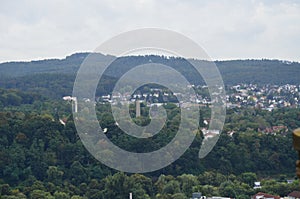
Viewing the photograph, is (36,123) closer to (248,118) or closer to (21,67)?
(248,118)

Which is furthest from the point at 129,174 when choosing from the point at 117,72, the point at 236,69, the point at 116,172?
the point at 236,69

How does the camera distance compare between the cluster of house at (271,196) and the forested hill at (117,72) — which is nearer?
the cluster of house at (271,196)

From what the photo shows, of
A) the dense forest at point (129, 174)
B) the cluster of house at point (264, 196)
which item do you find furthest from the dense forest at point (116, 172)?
the cluster of house at point (264, 196)

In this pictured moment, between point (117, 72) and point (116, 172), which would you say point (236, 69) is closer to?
point (117, 72)

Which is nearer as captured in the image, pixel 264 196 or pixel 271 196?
pixel 271 196

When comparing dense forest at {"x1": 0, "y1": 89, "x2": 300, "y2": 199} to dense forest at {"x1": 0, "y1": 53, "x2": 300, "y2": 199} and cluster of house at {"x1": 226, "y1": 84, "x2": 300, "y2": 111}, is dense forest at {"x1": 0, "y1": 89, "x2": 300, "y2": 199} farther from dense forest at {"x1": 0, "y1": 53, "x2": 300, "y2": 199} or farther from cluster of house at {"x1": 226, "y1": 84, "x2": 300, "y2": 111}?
cluster of house at {"x1": 226, "y1": 84, "x2": 300, "y2": 111}

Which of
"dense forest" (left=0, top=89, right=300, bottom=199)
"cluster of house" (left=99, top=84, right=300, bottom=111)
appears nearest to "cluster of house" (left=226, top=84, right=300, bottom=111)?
"cluster of house" (left=99, top=84, right=300, bottom=111)

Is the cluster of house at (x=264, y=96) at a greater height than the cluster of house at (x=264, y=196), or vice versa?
the cluster of house at (x=264, y=96)

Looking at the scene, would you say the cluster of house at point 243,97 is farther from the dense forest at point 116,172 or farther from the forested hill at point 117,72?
the dense forest at point 116,172
